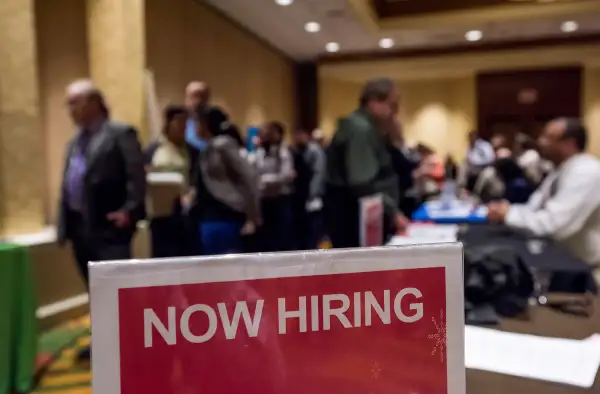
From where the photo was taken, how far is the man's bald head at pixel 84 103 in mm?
2584

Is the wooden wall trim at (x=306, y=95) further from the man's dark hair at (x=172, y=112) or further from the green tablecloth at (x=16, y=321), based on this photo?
the green tablecloth at (x=16, y=321)

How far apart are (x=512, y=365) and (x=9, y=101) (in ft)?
9.92

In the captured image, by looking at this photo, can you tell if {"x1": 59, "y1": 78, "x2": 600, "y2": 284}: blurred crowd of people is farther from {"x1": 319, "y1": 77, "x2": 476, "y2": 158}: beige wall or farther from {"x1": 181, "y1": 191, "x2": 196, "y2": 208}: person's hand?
{"x1": 319, "y1": 77, "x2": 476, "y2": 158}: beige wall

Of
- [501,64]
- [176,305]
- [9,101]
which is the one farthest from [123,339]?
[501,64]

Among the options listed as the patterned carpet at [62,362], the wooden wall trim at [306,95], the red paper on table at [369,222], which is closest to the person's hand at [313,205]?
the patterned carpet at [62,362]

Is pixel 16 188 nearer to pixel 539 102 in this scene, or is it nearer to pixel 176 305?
pixel 176 305

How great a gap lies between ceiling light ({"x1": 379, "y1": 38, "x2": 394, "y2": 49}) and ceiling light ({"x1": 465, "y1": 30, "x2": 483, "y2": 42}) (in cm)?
107

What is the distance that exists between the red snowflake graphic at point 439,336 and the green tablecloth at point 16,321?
209cm

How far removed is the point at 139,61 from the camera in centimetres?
414

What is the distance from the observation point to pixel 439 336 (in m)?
0.59

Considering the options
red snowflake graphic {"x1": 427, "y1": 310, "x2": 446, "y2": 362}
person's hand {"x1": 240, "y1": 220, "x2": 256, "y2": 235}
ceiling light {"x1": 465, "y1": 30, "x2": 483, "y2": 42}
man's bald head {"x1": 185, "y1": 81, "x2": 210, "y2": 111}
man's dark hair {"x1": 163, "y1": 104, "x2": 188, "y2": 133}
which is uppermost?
ceiling light {"x1": 465, "y1": 30, "x2": 483, "y2": 42}

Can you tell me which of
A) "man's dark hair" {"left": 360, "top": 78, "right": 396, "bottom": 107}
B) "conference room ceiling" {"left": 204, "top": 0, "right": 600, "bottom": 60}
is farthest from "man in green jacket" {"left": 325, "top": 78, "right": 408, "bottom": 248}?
"conference room ceiling" {"left": 204, "top": 0, "right": 600, "bottom": 60}

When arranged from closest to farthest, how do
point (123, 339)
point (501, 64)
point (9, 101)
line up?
point (123, 339)
point (9, 101)
point (501, 64)

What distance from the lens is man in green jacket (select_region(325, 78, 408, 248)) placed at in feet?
8.43
